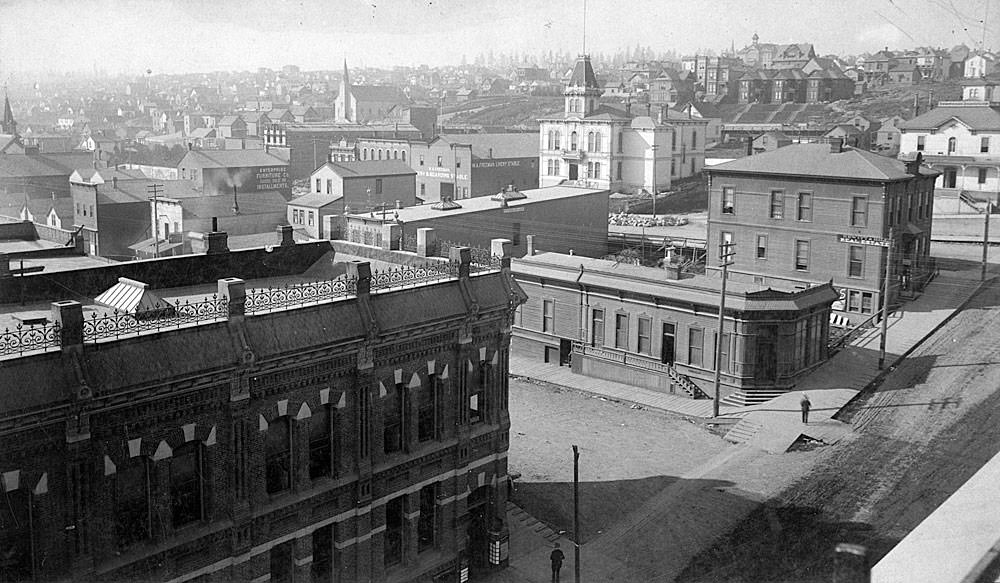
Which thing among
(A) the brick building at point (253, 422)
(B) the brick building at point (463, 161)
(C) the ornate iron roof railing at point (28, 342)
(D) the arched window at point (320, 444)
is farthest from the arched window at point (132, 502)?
(B) the brick building at point (463, 161)

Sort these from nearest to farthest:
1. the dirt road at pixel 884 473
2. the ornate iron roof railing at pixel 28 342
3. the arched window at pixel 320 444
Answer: the ornate iron roof railing at pixel 28 342, the arched window at pixel 320 444, the dirt road at pixel 884 473

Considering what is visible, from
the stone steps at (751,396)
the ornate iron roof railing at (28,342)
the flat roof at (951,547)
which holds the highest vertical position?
the flat roof at (951,547)

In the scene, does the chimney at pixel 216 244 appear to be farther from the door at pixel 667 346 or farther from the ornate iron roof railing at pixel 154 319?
the door at pixel 667 346

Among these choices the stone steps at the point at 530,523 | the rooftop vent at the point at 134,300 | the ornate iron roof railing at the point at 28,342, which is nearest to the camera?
the ornate iron roof railing at the point at 28,342

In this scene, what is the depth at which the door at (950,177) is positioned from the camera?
8738 cm

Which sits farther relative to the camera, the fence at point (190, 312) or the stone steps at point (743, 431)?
the stone steps at point (743, 431)

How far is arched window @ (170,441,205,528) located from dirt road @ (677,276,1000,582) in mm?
14956

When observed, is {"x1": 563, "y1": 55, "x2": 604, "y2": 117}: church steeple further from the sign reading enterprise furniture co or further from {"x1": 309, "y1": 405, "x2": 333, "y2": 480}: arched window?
Result: {"x1": 309, "y1": 405, "x2": 333, "y2": 480}: arched window

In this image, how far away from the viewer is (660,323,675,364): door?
149ft

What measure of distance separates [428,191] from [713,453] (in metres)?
75.0

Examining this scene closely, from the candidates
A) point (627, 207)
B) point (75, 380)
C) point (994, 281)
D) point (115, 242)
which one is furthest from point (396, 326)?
point (627, 207)

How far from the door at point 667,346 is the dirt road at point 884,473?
9192mm

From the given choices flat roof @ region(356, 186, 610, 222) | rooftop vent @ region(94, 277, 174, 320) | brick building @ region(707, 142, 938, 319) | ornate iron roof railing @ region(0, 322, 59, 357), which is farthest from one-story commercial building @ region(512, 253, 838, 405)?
ornate iron roof railing @ region(0, 322, 59, 357)

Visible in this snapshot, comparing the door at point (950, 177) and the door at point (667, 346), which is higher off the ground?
the door at point (950, 177)
